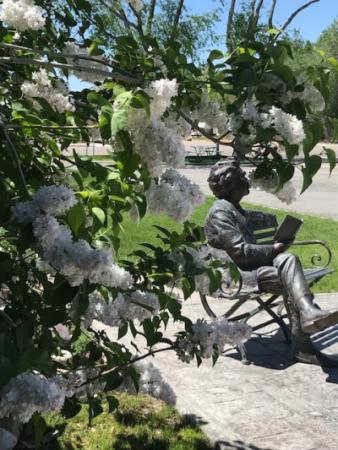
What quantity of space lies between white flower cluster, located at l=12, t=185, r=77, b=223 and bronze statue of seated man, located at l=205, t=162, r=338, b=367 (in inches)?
134

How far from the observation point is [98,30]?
2.50 metres

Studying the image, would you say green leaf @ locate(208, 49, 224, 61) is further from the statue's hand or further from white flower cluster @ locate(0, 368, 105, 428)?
the statue's hand

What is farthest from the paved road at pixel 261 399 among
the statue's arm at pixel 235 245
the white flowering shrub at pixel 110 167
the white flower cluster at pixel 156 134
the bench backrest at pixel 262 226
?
the white flower cluster at pixel 156 134

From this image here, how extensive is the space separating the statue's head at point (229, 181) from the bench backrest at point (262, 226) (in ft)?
1.10

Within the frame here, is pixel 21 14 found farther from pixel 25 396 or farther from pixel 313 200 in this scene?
pixel 313 200

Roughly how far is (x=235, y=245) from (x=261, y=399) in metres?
1.24

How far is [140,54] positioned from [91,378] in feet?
4.46

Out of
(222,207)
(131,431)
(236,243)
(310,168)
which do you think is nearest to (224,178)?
(222,207)

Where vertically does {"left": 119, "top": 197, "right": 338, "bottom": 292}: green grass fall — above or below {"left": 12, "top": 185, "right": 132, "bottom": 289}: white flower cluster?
below

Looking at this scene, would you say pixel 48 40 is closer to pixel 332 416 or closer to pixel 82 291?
pixel 82 291

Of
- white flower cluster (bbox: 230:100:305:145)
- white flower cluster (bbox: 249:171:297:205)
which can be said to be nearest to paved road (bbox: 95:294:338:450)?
white flower cluster (bbox: 249:171:297:205)

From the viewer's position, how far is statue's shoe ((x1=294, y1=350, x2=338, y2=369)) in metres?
4.72

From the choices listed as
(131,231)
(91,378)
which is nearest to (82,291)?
(91,378)

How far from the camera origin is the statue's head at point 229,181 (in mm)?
4988
